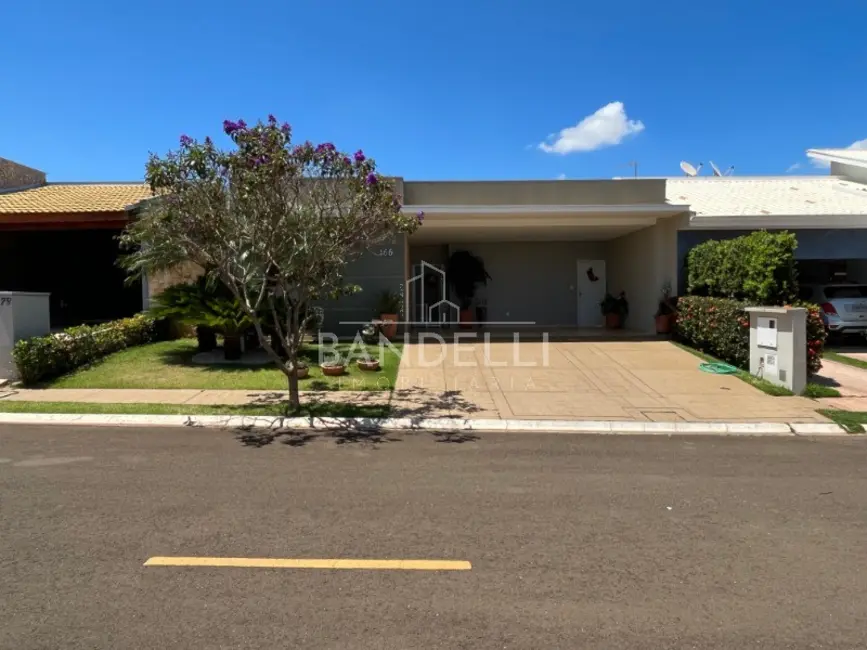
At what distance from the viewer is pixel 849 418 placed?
29.9ft

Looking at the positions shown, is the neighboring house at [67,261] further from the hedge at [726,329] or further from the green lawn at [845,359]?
the green lawn at [845,359]

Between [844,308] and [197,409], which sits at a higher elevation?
[844,308]

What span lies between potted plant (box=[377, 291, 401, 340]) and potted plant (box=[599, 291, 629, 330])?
778 centimetres

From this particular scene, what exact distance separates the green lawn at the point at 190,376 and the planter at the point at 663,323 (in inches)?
316

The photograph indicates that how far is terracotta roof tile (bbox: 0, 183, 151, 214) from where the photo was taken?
1670 cm

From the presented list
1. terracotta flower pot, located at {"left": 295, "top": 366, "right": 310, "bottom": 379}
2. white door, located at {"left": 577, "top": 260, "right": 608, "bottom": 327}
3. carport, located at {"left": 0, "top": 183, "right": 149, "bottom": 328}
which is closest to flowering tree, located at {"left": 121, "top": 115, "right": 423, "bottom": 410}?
terracotta flower pot, located at {"left": 295, "top": 366, "right": 310, "bottom": 379}

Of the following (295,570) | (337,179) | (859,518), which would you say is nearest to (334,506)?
(295,570)

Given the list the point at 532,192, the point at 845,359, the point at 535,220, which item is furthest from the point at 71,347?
the point at 845,359

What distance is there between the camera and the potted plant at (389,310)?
55.0 feet

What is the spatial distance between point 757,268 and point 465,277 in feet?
34.2

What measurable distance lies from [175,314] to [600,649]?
488 inches

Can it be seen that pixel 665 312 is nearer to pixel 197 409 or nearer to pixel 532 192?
pixel 532 192

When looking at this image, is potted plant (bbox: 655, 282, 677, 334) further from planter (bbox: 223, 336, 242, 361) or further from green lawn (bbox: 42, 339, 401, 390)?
planter (bbox: 223, 336, 242, 361)

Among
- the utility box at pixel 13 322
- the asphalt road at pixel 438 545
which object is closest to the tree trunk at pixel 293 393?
the asphalt road at pixel 438 545
